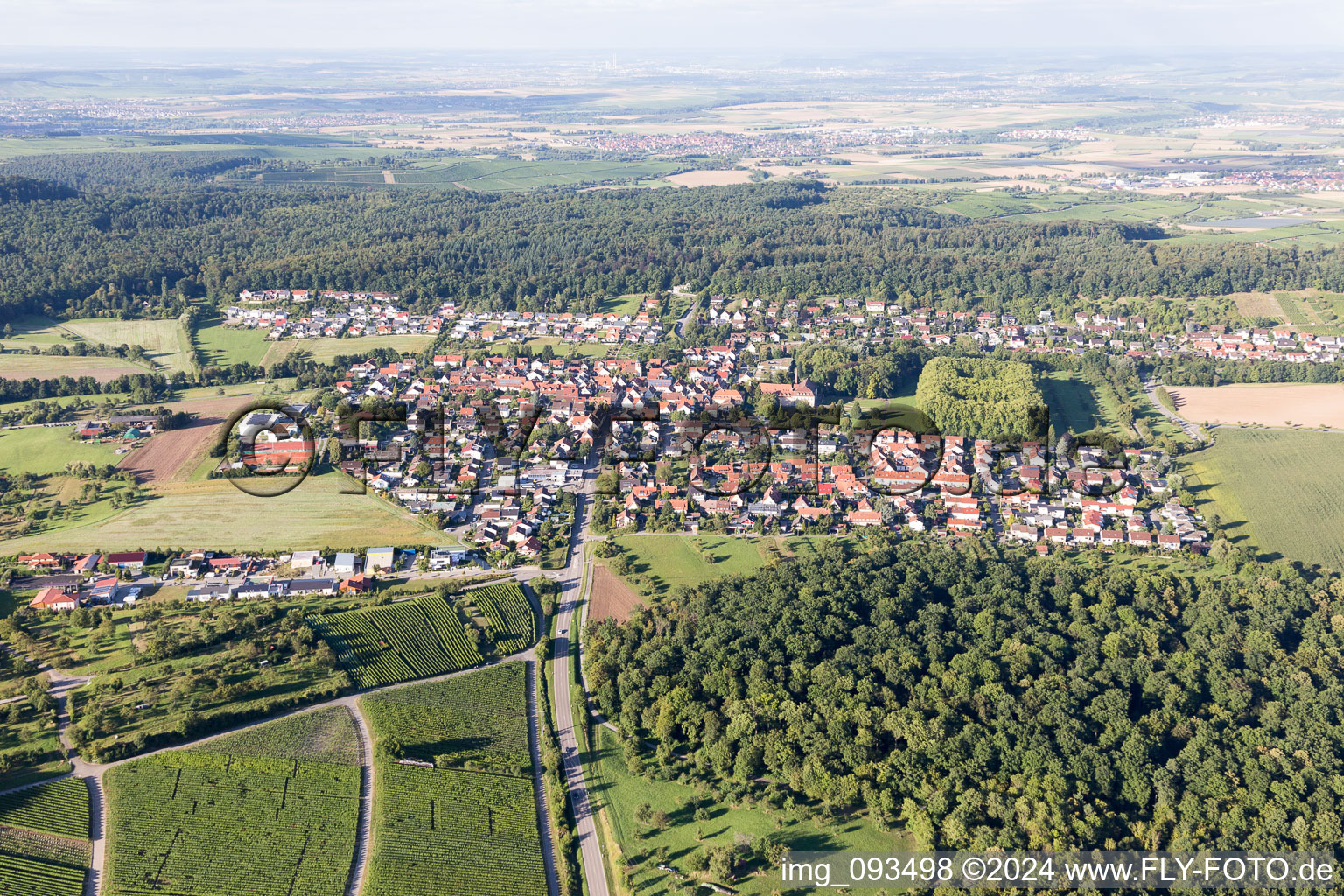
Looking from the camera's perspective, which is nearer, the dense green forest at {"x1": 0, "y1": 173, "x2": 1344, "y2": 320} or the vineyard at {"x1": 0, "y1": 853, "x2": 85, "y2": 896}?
the vineyard at {"x1": 0, "y1": 853, "x2": 85, "y2": 896}

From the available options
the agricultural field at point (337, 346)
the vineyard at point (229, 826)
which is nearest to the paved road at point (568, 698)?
the vineyard at point (229, 826)

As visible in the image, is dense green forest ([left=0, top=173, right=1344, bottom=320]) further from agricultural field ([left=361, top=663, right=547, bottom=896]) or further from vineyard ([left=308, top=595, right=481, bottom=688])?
agricultural field ([left=361, top=663, right=547, bottom=896])

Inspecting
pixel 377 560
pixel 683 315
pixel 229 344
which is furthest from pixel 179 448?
pixel 683 315

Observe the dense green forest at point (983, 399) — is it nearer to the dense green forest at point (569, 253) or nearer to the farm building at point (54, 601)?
the dense green forest at point (569, 253)

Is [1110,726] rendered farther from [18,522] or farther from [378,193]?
[378,193]

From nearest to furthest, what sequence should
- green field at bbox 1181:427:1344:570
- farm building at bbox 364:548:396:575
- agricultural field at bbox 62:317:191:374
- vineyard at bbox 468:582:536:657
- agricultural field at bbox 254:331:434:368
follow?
vineyard at bbox 468:582:536:657 → farm building at bbox 364:548:396:575 → green field at bbox 1181:427:1344:570 → agricultural field at bbox 62:317:191:374 → agricultural field at bbox 254:331:434:368

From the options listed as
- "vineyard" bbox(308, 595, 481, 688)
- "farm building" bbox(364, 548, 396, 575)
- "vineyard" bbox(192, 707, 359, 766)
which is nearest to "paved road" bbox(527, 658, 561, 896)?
"vineyard" bbox(308, 595, 481, 688)

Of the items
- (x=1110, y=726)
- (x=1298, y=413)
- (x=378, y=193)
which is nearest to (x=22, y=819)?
(x=1110, y=726)
